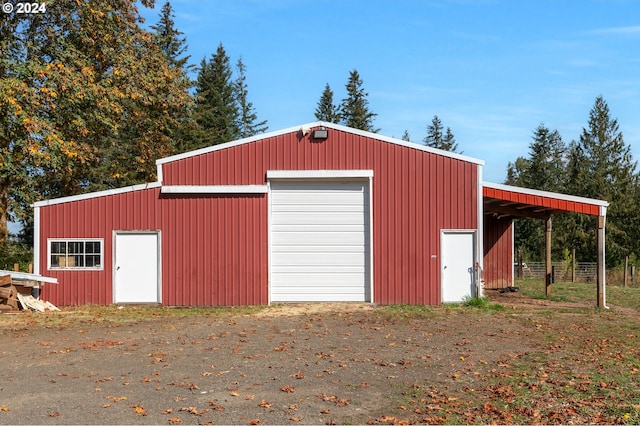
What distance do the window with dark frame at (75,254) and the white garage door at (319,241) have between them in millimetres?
4753

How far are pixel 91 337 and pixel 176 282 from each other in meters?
5.63

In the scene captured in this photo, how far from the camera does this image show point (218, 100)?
179ft

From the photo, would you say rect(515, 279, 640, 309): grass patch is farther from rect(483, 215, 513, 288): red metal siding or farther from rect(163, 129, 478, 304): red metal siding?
rect(163, 129, 478, 304): red metal siding

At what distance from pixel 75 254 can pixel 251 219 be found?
481cm

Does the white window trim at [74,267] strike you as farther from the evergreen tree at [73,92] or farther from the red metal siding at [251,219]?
the evergreen tree at [73,92]

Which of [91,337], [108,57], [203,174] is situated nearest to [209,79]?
[108,57]

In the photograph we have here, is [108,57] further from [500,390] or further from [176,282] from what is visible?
[500,390]

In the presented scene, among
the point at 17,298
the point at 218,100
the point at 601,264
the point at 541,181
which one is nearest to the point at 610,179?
the point at 541,181

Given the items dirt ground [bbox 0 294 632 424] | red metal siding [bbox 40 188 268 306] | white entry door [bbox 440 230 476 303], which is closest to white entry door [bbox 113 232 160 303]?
red metal siding [bbox 40 188 268 306]

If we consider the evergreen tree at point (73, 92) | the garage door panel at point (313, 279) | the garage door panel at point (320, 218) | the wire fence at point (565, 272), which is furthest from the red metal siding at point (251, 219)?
the wire fence at point (565, 272)

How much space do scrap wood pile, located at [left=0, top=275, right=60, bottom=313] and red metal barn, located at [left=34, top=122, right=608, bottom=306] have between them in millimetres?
709

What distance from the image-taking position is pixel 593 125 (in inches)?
2299

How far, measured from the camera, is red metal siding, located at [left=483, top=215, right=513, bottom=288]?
25094 millimetres

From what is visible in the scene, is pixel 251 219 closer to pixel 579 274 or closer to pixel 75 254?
pixel 75 254
